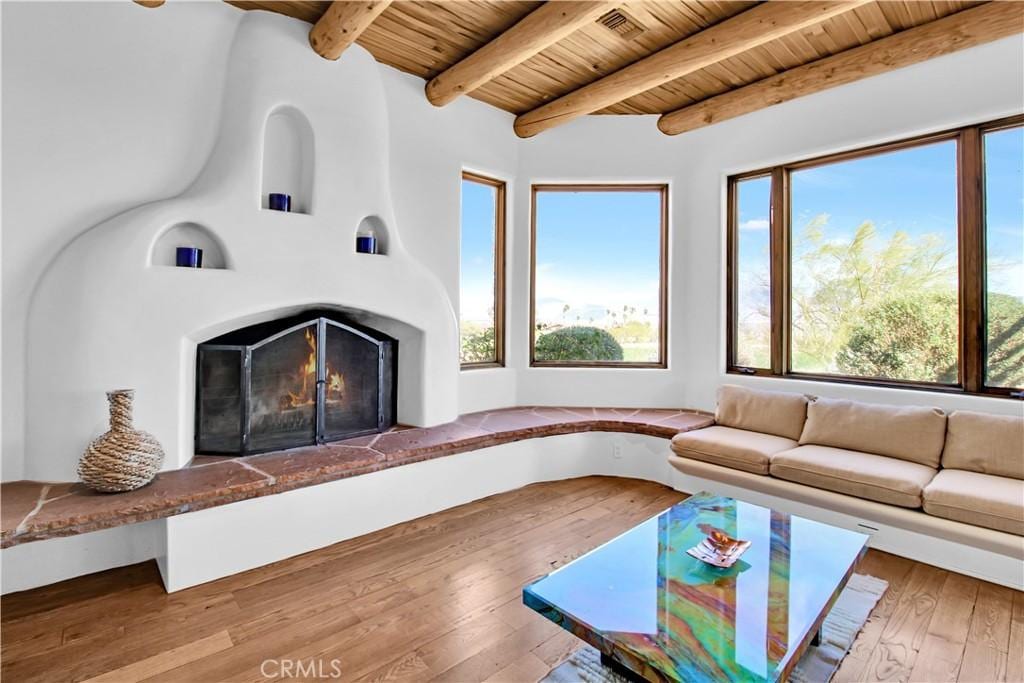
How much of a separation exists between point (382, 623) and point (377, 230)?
2.39 metres

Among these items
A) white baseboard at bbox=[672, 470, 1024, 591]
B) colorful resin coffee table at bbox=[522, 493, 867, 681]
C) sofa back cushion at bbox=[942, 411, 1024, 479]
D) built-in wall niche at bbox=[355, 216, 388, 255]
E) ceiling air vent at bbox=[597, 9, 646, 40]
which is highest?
ceiling air vent at bbox=[597, 9, 646, 40]

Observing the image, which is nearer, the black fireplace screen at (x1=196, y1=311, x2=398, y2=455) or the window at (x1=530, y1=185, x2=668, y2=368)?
the black fireplace screen at (x1=196, y1=311, x2=398, y2=455)

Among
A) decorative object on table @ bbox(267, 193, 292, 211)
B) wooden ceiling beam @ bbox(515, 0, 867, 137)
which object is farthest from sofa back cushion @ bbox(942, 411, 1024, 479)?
decorative object on table @ bbox(267, 193, 292, 211)

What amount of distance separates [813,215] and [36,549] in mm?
5076

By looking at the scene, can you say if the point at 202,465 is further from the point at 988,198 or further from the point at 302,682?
the point at 988,198

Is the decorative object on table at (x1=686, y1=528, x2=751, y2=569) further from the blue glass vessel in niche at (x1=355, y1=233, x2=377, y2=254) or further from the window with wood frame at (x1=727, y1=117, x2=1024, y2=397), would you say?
the blue glass vessel in niche at (x1=355, y1=233, x2=377, y2=254)

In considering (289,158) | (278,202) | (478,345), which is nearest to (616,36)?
(289,158)

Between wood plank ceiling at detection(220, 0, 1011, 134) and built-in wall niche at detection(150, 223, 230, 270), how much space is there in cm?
135

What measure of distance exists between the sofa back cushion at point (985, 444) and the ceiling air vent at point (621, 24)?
2916 millimetres

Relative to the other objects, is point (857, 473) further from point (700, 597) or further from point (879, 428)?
point (700, 597)

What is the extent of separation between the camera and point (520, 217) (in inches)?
175

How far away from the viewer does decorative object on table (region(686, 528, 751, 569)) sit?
74.6 inches

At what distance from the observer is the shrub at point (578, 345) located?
15.0 ft

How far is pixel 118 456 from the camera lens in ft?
7.29
